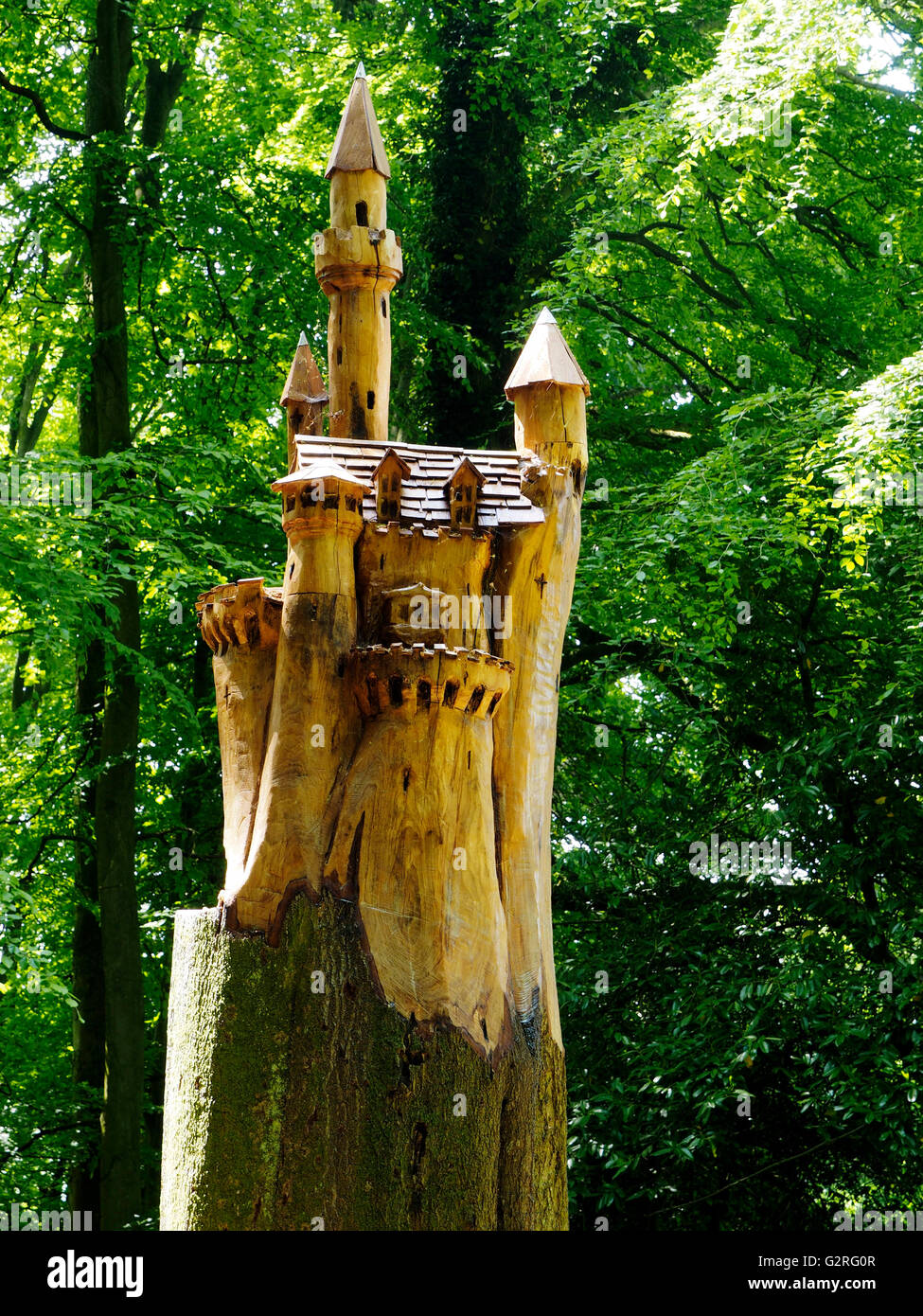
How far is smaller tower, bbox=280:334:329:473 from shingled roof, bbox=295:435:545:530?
62 cm

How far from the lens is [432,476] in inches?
157

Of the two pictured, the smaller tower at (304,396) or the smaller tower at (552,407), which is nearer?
the smaller tower at (552,407)

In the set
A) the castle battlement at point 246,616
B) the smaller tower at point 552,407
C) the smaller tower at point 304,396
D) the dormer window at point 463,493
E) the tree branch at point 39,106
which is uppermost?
the tree branch at point 39,106

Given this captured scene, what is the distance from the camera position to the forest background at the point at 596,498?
7.66 metres

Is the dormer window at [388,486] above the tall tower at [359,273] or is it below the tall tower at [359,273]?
below

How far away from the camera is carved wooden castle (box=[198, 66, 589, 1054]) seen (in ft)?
11.7

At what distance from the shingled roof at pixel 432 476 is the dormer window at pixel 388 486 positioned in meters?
0.03

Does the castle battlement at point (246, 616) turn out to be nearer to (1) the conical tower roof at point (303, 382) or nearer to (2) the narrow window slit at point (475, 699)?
(2) the narrow window slit at point (475, 699)

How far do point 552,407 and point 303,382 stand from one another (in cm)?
106

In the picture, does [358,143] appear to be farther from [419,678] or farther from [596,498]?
[596,498]

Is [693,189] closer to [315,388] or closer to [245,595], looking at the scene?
[315,388]

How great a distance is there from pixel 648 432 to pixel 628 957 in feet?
17.1

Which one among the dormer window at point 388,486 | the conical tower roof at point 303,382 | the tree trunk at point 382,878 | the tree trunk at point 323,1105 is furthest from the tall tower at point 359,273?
the tree trunk at point 323,1105

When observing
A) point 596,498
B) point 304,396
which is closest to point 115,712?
point 596,498
